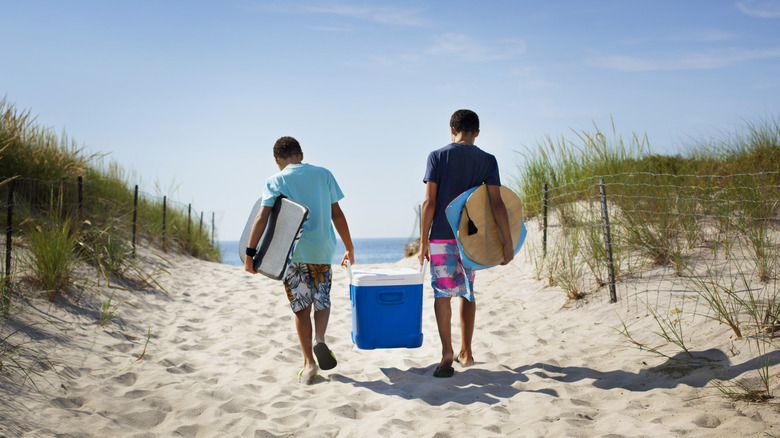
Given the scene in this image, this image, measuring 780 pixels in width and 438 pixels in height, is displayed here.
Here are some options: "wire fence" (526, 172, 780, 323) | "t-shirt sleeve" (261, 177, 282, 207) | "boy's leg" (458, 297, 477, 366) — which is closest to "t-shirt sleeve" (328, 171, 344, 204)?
"t-shirt sleeve" (261, 177, 282, 207)

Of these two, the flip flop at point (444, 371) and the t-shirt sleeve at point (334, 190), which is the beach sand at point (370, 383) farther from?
the t-shirt sleeve at point (334, 190)

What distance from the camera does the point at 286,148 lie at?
388cm

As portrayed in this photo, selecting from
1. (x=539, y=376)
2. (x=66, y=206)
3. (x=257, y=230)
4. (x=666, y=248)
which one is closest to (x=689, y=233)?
(x=666, y=248)

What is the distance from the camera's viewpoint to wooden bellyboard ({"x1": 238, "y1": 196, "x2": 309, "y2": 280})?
3578 mm

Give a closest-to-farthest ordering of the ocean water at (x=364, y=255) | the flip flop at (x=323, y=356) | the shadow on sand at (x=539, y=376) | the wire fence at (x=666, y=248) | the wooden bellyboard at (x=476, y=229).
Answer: the shadow on sand at (x=539, y=376) → the wooden bellyboard at (x=476, y=229) → the flip flop at (x=323, y=356) → the wire fence at (x=666, y=248) → the ocean water at (x=364, y=255)

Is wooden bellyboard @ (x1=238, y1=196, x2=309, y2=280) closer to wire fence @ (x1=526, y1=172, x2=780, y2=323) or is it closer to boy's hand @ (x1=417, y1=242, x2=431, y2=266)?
boy's hand @ (x1=417, y1=242, x2=431, y2=266)

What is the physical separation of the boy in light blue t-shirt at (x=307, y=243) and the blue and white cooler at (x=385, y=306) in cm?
24

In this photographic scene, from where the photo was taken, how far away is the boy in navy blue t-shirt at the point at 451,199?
3742mm

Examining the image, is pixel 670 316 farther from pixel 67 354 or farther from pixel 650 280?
pixel 67 354

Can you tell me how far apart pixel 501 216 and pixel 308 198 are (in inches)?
52.2

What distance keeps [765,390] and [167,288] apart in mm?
6979

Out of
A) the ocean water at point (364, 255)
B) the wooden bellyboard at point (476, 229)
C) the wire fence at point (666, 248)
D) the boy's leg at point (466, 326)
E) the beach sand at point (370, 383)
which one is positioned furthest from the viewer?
the ocean water at point (364, 255)

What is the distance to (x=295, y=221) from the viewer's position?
3586 millimetres

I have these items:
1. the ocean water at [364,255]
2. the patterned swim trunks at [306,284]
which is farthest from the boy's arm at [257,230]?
the ocean water at [364,255]
